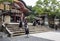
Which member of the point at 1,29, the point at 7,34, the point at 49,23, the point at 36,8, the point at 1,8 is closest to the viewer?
the point at 7,34

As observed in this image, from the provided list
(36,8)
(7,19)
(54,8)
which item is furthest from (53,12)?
(7,19)

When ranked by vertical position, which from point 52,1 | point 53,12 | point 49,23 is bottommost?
point 49,23

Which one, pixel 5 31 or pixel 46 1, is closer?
pixel 5 31

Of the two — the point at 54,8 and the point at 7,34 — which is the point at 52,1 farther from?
the point at 7,34

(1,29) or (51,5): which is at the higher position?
(51,5)

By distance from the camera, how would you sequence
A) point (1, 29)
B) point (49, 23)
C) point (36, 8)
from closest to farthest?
point (1, 29), point (49, 23), point (36, 8)

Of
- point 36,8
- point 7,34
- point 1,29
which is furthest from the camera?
point 36,8

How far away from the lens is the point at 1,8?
25.0m

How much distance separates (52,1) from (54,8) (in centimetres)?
153

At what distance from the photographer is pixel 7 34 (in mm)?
16938

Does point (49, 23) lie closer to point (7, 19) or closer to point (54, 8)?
point (54, 8)

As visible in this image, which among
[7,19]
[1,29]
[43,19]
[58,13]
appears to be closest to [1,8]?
[7,19]

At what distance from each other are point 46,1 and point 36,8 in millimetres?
2600

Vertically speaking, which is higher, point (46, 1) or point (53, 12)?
point (46, 1)
